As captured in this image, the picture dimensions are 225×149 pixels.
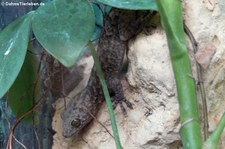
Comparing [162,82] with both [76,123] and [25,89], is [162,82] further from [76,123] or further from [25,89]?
[25,89]

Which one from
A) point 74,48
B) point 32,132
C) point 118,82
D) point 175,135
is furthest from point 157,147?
point 32,132

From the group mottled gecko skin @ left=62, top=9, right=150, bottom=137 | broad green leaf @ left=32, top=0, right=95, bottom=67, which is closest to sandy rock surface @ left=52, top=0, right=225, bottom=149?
mottled gecko skin @ left=62, top=9, right=150, bottom=137

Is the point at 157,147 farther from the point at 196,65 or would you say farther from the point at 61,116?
the point at 61,116

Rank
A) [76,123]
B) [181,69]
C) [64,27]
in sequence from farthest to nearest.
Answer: [76,123] → [64,27] → [181,69]

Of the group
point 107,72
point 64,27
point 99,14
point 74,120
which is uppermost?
point 64,27

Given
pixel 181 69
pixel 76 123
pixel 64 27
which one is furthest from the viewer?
pixel 76 123

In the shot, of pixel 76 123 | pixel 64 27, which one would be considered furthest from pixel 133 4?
pixel 76 123

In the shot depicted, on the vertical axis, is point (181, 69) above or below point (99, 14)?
above
